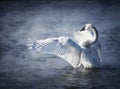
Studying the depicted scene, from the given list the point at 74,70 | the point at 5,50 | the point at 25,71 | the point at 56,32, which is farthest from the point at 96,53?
the point at 56,32

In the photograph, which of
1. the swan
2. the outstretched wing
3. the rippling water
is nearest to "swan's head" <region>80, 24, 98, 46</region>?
the swan

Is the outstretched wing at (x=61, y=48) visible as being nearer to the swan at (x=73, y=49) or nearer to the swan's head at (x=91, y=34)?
the swan at (x=73, y=49)

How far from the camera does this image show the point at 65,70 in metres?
16.0

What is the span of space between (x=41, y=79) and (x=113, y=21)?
745 centimetres

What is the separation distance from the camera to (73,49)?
15.6 meters

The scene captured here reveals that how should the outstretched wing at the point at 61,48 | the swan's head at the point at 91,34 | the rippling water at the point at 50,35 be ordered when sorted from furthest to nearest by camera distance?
Result: the swan's head at the point at 91,34 < the outstretched wing at the point at 61,48 < the rippling water at the point at 50,35

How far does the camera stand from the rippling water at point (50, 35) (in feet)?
49.8

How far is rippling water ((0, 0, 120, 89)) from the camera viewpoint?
1516 cm

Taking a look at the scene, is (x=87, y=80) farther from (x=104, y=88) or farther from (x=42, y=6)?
(x=42, y=6)

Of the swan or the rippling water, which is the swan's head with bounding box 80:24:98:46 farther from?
the rippling water

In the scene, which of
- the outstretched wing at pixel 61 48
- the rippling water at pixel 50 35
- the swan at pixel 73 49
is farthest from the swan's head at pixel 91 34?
the rippling water at pixel 50 35

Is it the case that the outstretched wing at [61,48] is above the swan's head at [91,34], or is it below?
below

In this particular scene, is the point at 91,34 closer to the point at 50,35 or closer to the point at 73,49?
the point at 73,49

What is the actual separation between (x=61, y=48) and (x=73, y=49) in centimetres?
30
